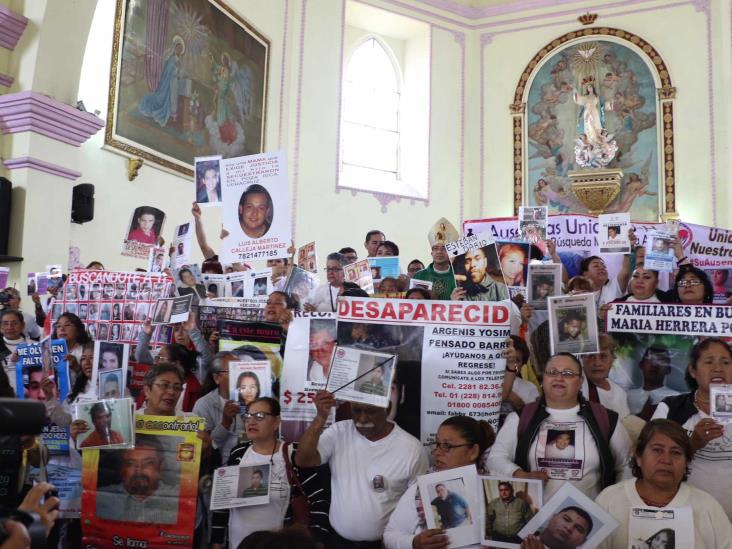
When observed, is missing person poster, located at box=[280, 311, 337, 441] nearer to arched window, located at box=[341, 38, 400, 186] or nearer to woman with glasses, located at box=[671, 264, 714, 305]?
woman with glasses, located at box=[671, 264, 714, 305]

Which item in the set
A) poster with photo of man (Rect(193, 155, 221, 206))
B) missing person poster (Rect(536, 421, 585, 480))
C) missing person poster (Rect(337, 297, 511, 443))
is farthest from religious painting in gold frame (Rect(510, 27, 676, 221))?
missing person poster (Rect(536, 421, 585, 480))

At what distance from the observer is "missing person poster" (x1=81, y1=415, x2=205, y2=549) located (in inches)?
151

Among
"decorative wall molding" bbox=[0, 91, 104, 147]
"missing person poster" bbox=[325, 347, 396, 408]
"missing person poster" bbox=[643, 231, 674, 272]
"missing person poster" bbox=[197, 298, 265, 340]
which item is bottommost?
"missing person poster" bbox=[325, 347, 396, 408]

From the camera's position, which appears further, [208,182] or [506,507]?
[208,182]

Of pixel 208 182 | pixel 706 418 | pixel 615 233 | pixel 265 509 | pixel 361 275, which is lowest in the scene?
pixel 265 509

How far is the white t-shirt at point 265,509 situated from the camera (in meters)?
3.74

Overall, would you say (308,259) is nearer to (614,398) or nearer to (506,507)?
(614,398)

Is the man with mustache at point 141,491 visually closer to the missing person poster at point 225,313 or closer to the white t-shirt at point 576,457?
the missing person poster at point 225,313

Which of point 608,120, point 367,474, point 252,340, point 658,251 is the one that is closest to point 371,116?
point 608,120

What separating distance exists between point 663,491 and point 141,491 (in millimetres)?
2366

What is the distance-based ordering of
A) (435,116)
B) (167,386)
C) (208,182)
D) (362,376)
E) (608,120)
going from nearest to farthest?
(362,376) < (167,386) < (208,182) < (608,120) < (435,116)

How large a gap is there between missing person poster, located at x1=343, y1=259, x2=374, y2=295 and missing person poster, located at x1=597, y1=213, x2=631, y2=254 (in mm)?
1748

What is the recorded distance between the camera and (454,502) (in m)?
3.27

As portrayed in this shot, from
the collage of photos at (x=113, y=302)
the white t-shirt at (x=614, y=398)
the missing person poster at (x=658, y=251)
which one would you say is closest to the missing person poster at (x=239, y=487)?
A: the white t-shirt at (x=614, y=398)
